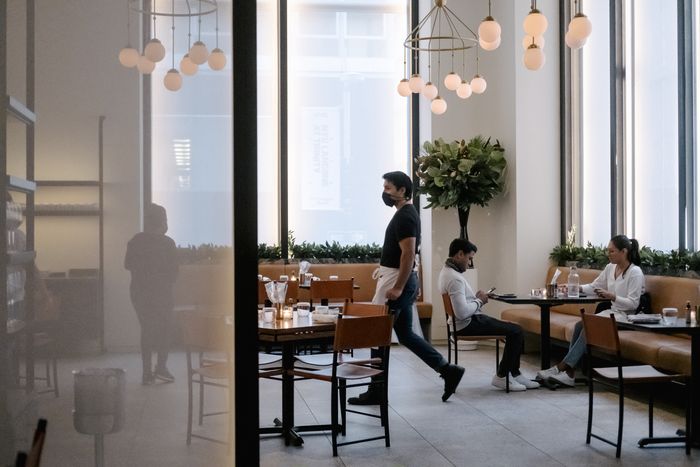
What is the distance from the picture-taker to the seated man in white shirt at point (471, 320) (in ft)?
22.4

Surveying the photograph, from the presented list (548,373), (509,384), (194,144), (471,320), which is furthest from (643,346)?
(194,144)

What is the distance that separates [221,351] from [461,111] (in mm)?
8323

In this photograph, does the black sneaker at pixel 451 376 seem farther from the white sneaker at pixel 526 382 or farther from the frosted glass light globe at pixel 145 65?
the frosted glass light globe at pixel 145 65

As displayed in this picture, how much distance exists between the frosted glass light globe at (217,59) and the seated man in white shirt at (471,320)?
15.9ft

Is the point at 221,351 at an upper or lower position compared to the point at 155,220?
lower

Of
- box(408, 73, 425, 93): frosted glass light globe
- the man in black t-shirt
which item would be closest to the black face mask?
the man in black t-shirt

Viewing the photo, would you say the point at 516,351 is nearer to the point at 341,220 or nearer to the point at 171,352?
the point at 341,220

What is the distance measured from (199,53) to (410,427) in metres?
4.05

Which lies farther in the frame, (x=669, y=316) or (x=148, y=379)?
(x=669, y=316)

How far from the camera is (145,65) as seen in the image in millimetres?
1690

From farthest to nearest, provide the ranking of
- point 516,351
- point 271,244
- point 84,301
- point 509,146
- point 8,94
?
1. point 271,244
2. point 509,146
3. point 516,351
4. point 84,301
5. point 8,94

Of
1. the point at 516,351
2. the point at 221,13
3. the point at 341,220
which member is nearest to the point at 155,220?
the point at 221,13

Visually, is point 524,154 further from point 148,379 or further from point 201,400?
point 148,379

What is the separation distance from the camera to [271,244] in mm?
10445
